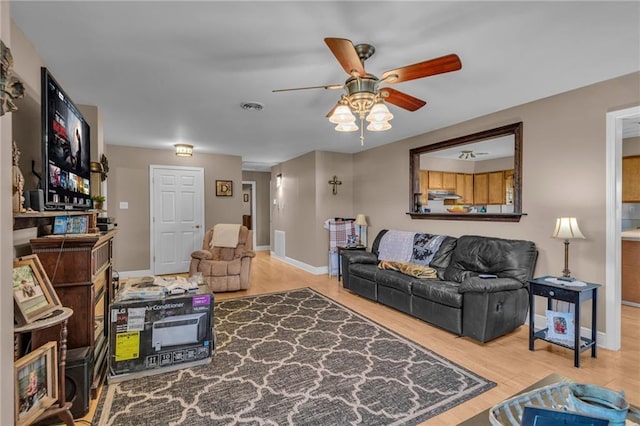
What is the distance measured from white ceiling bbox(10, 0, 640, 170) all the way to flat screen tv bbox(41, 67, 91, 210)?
44 centimetres

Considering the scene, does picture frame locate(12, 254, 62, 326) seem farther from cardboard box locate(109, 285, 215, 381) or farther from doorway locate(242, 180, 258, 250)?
doorway locate(242, 180, 258, 250)

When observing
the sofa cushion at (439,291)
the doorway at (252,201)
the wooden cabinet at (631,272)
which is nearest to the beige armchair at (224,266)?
A: the sofa cushion at (439,291)

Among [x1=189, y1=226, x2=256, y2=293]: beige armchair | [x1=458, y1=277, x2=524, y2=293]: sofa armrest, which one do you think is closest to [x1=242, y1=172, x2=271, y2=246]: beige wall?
[x1=189, y1=226, x2=256, y2=293]: beige armchair

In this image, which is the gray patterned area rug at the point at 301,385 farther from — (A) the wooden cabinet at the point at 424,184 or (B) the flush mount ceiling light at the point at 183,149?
(B) the flush mount ceiling light at the point at 183,149

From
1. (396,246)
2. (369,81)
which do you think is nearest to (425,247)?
(396,246)

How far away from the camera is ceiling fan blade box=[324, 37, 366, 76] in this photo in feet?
Answer: 5.07

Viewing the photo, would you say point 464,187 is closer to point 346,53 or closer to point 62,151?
point 346,53

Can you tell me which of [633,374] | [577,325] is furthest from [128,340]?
[633,374]

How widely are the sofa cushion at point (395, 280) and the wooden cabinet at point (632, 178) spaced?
3730 millimetres

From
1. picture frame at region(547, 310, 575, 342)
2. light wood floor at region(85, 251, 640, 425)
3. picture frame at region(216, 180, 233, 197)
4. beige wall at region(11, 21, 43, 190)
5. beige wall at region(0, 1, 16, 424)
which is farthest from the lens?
picture frame at region(216, 180, 233, 197)

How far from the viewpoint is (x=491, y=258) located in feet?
10.8

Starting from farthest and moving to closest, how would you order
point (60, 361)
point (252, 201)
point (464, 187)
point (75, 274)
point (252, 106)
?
point (252, 201) < point (464, 187) < point (252, 106) < point (75, 274) < point (60, 361)

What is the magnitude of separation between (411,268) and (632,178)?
3.65 meters

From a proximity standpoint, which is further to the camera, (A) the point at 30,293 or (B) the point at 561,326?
(B) the point at 561,326
